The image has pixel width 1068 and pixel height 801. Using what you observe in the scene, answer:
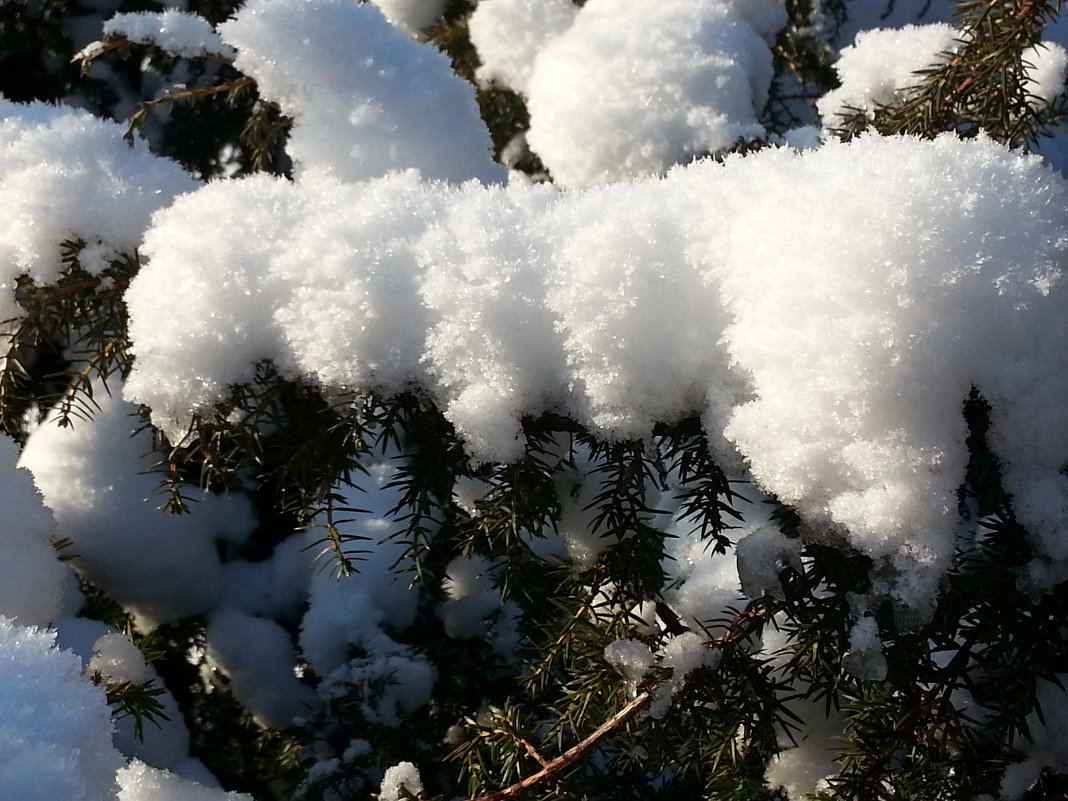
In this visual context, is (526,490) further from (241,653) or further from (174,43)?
(241,653)

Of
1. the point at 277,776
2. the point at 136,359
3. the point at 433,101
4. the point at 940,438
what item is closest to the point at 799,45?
the point at 433,101

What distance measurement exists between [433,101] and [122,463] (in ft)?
4.36

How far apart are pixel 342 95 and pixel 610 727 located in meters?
1.00

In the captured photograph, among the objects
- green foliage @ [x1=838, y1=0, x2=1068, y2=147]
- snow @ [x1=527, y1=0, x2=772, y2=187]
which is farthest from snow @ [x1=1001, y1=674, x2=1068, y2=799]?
snow @ [x1=527, y1=0, x2=772, y2=187]

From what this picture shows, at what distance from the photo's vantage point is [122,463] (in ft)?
6.59

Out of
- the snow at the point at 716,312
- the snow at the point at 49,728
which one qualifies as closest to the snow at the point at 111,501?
the snow at the point at 716,312

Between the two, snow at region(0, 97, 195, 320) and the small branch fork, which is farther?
snow at region(0, 97, 195, 320)

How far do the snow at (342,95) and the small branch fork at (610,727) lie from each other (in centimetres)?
81

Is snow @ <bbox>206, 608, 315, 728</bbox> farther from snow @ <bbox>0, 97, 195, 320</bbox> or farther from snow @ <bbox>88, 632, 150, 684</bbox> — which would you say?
snow @ <bbox>0, 97, 195, 320</bbox>

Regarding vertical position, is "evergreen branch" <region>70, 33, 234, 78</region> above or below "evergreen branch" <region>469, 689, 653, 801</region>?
above

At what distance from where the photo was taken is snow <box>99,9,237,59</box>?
1343 mm

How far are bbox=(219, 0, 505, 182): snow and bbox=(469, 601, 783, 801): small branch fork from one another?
805 millimetres

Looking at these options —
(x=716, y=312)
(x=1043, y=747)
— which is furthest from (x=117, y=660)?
(x=1043, y=747)

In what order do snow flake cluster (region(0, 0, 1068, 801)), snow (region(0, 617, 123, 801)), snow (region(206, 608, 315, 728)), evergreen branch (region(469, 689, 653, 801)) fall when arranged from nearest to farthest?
snow (region(0, 617, 123, 801)) → snow flake cluster (region(0, 0, 1068, 801)) → evergreen branch (region(469, 689, 653, 801)) → snow (region(206, 608, 315, 728))
